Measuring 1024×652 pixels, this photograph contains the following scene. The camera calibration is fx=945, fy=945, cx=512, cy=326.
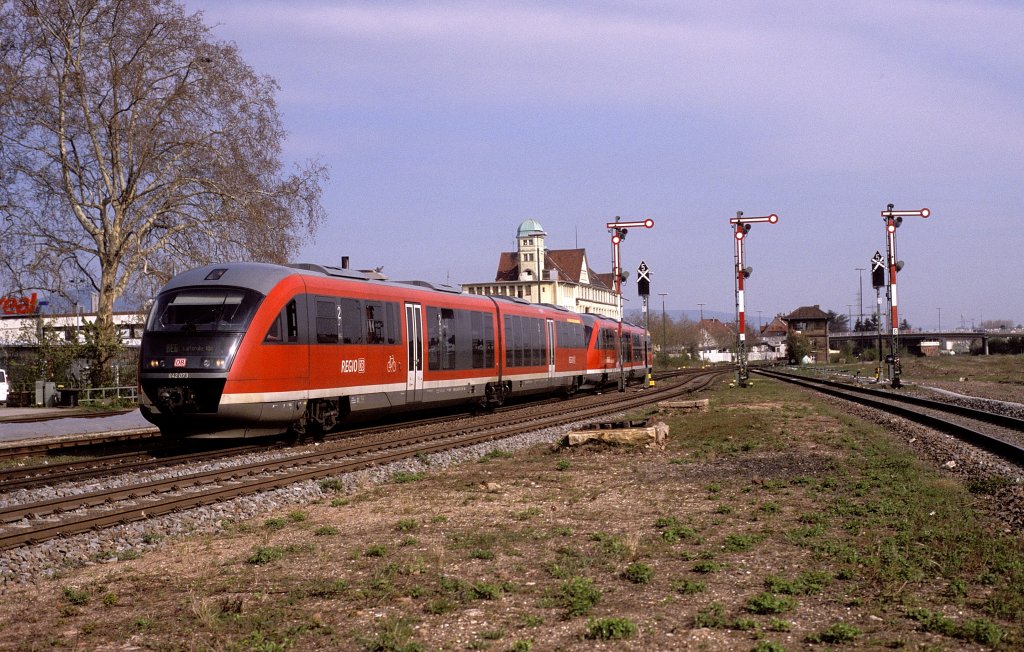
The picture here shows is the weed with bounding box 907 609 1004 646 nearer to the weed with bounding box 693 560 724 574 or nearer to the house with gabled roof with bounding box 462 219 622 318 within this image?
the weed with bounding box 693 560 724 574

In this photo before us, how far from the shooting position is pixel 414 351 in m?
22.7

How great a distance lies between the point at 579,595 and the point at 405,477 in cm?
735

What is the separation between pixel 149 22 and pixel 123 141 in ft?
13.3

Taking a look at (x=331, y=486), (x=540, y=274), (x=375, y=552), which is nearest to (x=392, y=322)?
(x=331, y=486)

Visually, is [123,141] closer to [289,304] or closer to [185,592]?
[289,304]

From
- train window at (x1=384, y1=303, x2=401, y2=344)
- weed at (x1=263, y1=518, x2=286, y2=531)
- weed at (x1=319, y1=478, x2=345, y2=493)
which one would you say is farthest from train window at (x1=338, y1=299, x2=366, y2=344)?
weed at (x1=263, y1=518, x2=286, y2=531)

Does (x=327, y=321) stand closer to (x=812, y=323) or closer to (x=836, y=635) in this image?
(x=836, y=635)

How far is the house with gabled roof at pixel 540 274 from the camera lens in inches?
5561

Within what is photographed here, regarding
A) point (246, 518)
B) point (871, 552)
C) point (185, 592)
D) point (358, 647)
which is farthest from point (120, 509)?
point (871, 552)

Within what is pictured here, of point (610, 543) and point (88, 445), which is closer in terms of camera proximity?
point (610, 543)

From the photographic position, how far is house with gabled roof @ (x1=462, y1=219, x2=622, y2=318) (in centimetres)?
14125

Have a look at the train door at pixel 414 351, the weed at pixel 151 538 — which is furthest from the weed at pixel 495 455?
the weed at pixel 151 538

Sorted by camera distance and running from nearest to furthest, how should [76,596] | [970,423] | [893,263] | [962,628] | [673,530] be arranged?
[962,628] < [76,596] < [673,530] < [970,423] < [893,263]

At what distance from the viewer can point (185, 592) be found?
24.5 ft
